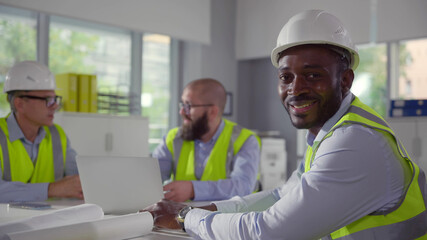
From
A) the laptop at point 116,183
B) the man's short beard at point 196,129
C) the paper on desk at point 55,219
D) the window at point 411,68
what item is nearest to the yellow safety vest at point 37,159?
the man's short beard at point 196,129

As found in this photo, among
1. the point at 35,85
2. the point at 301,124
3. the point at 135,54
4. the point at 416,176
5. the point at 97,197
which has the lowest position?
the point at 97,197

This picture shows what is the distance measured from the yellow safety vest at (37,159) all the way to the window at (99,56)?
2.32 m

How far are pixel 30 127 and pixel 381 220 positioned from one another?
8.15ft

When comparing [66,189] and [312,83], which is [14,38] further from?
[312,83]

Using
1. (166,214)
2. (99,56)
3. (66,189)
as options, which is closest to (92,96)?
(99,56)

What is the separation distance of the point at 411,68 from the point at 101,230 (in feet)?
20.0

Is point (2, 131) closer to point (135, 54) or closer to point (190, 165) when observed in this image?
point (190, 165)

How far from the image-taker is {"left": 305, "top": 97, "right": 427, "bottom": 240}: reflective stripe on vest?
1.40 meters

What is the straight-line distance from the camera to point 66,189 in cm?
A: 264

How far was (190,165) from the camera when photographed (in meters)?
3.29

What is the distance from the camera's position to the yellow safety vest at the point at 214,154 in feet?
10.6

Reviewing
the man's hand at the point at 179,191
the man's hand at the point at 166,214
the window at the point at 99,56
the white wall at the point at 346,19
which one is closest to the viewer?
the man's hand at the point at 166,214

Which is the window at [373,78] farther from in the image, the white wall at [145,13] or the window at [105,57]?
the window at [105,57]

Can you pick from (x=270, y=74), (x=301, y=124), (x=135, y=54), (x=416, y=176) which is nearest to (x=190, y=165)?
(x=301, y=124)
